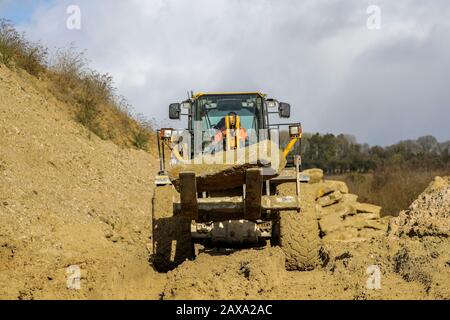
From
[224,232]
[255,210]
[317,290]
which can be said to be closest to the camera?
[317,290]

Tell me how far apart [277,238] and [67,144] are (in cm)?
779

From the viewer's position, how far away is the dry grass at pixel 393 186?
2091cm

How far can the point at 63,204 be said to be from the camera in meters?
10.8

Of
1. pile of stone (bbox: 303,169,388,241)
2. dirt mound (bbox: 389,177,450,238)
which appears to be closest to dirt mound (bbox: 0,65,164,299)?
dirt mound (bbox: 389,177,450,238)

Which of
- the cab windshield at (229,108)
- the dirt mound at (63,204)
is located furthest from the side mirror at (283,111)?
the dirt mound at (63,204)

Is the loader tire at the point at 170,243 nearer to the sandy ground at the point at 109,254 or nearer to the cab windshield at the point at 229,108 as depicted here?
the sandy ground at the point at 109,254

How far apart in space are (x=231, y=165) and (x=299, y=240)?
186 cm

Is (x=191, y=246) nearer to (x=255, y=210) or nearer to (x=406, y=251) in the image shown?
(x=255, y=210)

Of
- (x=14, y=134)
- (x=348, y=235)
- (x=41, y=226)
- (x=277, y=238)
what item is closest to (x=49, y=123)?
(x=14, y=134)

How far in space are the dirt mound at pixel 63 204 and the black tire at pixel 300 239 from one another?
1690 millimetres

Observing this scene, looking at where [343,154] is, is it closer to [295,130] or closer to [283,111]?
[283,111]

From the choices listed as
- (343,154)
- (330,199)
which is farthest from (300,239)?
(343,154)

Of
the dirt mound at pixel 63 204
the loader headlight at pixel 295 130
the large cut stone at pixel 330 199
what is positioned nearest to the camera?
the dirt mound at pixel 63 204

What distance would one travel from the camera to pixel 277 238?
26.0 feet
